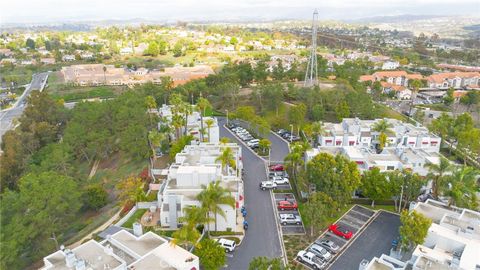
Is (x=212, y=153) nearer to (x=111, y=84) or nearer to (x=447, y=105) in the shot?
(x=447, y=105)

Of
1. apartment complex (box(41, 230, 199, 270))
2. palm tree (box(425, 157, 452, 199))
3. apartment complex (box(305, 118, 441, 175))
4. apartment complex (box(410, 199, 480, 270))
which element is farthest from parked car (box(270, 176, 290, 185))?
apartment complex (box(41, 230, 199, 270))

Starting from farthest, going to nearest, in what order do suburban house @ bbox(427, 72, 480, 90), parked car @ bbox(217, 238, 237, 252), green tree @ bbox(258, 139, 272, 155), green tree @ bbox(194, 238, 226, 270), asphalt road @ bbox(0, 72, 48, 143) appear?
suburban house @ bbox(427, 72, 480, 90) → asphalt road @ bbox(0, 72, 48, 143) → green tree @ bbox(258, 139, 272, 155) → parked car @ bbox(217, 238, 237, 252) → green tree @ bbox(194, 238, 226, 270)

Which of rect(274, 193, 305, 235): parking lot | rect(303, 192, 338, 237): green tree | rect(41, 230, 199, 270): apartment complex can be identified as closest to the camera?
rect(41, 230, 199, 270): apartment complex

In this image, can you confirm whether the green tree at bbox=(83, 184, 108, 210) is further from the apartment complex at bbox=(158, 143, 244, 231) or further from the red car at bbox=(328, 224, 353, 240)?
the red car at bbox=(328, 224, 353, 240)

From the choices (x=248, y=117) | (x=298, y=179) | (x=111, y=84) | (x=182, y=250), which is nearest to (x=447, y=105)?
(x=248, y=117)

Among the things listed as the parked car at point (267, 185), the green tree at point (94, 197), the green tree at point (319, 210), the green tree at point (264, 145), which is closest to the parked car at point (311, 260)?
the green tree at point (319, 210)

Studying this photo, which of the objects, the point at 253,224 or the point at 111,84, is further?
the point at 111,84
